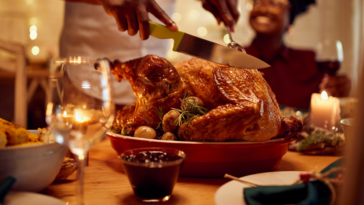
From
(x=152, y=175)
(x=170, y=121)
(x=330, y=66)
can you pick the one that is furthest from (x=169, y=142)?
(x=330, y=66)

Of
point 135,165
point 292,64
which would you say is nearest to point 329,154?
point 135,165

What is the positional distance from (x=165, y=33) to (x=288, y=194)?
643mm

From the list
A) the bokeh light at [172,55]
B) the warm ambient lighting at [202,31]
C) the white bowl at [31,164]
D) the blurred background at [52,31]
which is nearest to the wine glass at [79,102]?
the white bowl at [31,164]

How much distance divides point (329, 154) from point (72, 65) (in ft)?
3.44

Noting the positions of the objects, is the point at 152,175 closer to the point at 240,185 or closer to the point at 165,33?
the point at 240,185

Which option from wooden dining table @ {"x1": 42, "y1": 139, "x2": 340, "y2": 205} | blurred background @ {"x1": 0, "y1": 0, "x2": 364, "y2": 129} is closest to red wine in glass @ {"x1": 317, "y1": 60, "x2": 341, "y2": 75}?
wooden dining table @ {"x1": 42, "y1": 139, "x2": 340, "y2": 205}

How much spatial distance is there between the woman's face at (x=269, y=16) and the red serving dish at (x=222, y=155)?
2.66m

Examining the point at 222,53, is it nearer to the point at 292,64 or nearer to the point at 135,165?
the point at 135,165

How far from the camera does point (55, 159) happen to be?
2.17 ft

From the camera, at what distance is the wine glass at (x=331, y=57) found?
5.60ft

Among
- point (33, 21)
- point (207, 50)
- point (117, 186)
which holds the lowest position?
point (117, 186)

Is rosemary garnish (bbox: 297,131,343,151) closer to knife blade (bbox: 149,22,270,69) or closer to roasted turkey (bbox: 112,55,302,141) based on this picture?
roasted turkey (bbox: 112,55,302,141)

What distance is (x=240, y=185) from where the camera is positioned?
0.65m

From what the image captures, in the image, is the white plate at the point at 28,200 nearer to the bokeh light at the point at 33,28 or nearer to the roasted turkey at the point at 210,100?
the roasted turkey at the point at 210,100
